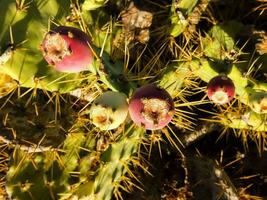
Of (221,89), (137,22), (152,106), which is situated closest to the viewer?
(152,106)

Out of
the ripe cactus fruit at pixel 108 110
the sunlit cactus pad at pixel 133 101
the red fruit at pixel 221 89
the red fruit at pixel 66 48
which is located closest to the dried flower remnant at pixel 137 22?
the sunlit cactus pad at pixel 133 101

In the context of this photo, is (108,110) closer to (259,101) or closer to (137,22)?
(259,101)

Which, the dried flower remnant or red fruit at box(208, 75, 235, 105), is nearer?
red fruit at box(208, 75, 235, 105)

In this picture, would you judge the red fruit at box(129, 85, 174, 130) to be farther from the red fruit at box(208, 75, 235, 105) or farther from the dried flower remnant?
the dried flower remnant

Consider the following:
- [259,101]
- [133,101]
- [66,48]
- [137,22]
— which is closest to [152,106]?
[133,101]

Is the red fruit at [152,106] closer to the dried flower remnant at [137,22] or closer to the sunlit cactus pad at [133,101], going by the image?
the sunlit cactus pad at [133,101]

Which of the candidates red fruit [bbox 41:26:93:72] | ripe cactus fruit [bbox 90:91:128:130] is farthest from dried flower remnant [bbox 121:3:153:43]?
red fruit [bbox 41:26:93:72]
